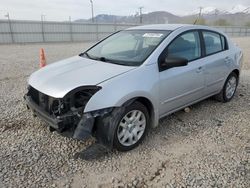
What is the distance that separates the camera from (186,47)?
379 centimetres

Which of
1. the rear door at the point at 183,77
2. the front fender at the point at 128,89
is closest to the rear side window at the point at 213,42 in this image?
the rear door at the point at 183,77

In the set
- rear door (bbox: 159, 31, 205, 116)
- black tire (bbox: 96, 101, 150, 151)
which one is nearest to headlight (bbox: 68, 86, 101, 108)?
black tire (bbox: 96, 101, 150, 151)

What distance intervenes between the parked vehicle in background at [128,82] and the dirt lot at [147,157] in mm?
322

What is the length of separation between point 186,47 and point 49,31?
25.2 m

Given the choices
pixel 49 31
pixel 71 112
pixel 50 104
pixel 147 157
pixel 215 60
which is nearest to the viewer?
pixel 71 112

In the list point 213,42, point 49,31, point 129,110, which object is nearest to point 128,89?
point 129,110

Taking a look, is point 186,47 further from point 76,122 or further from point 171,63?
point 76,122

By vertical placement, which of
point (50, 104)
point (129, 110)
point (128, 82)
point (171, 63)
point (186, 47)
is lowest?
point (129, 110)

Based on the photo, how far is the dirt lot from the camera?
2.55 metres

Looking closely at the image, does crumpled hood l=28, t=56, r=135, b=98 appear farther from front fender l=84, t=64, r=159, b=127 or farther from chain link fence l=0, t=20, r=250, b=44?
chain link fence l=0, t=20, r=250, b=44

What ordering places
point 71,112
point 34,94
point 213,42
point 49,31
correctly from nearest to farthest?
point 71,112, point 34,94, point 213,42, point 49,31

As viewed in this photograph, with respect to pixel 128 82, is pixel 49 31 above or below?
below

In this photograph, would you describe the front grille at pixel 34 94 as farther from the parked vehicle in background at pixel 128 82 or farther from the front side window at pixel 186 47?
the front side window at pixel 186 47

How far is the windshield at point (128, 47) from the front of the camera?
3365 millimetres
